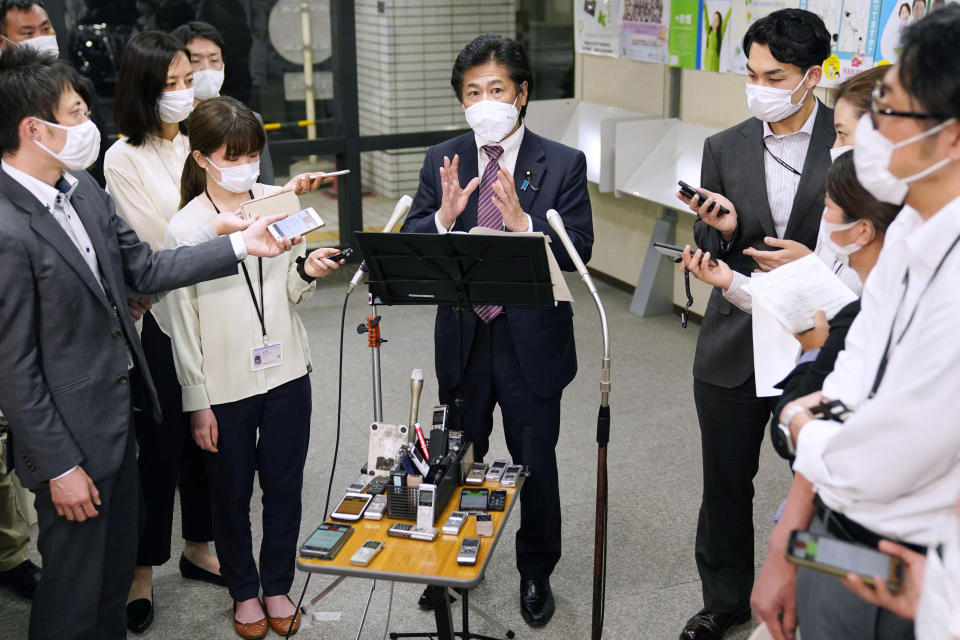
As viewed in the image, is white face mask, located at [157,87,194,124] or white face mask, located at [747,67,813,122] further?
Answer: white face mask, located at [157,87,194,124]

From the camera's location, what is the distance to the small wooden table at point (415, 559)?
199cm

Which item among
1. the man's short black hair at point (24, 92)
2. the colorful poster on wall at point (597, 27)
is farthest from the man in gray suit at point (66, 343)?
the colorful poster on wall at point (597, 27)

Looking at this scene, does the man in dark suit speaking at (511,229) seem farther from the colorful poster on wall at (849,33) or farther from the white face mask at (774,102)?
the colorful poster on wall at (849,33)

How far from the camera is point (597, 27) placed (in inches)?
236

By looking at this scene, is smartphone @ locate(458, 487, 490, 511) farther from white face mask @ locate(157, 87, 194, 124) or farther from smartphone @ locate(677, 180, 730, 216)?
white face mask @ locate(157, 87, 194, 124)

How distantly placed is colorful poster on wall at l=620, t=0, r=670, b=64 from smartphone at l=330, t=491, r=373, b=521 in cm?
386

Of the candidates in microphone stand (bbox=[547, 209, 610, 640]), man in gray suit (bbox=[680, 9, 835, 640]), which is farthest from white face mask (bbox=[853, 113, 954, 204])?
man in gray suit (bbox=[680, 9, 835, 640])

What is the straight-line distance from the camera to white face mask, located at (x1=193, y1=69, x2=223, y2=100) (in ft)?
11.7

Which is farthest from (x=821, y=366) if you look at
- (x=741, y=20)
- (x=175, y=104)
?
(x=741, y=20)

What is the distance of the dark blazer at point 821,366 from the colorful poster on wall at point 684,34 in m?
3.72

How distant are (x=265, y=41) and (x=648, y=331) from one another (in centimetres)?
321

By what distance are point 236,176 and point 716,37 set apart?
128 inches

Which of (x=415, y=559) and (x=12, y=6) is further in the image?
(x=12, y=6)

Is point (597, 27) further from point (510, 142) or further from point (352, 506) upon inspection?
point (352, 506)
